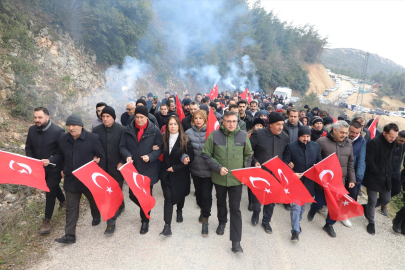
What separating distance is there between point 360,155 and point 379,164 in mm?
399

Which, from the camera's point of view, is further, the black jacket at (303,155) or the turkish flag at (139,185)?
the black jacket at (303,155)

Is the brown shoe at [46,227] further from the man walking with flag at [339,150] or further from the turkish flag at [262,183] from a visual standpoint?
the man walking with flag at [339,150]

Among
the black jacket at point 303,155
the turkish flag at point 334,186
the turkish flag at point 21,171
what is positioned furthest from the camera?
the black jacket at point 303,155

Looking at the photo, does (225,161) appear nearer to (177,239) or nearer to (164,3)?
(177,239)

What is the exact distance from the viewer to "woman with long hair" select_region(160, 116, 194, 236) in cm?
398

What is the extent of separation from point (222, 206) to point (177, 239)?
3.25ft

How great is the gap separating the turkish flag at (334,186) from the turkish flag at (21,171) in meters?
4.46

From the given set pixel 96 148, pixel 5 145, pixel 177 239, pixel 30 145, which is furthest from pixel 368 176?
pixel 5 145

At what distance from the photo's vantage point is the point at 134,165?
4152mm

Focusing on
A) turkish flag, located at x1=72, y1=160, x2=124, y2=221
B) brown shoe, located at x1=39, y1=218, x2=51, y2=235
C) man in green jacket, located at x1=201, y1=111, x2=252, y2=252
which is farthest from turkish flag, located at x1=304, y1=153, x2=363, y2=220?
brown shoe, located at x1=39, y1=218, x2=51, y2=235

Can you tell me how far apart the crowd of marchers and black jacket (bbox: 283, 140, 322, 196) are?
2 centimetres

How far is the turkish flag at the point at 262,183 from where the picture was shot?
12.0 feet

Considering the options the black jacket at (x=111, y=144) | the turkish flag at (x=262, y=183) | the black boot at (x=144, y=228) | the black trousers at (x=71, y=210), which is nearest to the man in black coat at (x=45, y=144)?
the black trousers at (x=71, y=210)

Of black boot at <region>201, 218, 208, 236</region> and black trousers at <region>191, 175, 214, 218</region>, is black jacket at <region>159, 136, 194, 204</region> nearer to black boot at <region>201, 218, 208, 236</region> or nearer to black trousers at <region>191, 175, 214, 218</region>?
black trousers at <region>191, 175, 214, 218</region>
